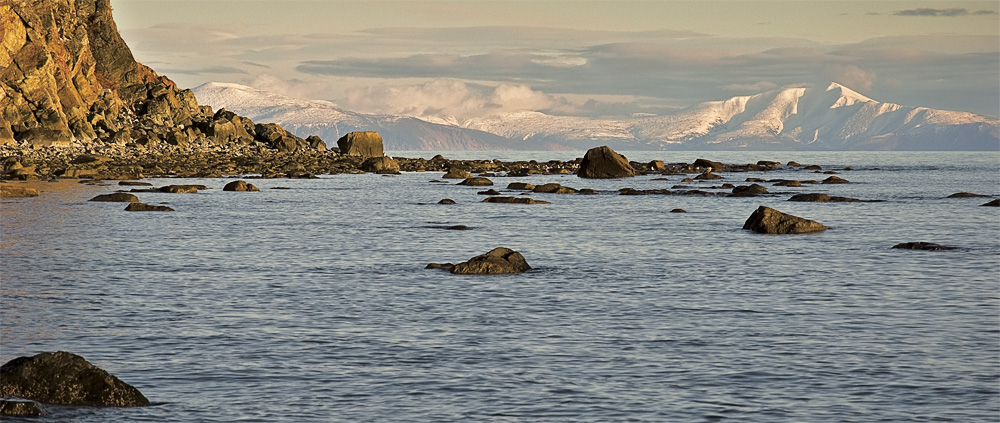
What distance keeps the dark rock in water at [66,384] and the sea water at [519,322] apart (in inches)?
11.3

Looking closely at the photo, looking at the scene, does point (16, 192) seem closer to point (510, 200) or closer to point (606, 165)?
point (510, 200)

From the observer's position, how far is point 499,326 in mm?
19219

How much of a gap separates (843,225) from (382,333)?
99.7ft

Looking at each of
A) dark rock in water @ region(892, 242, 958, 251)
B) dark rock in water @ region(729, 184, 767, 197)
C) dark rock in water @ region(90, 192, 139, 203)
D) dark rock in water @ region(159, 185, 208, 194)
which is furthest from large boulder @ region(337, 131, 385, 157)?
dark rock in water @ region(892, 242, 958, 251)

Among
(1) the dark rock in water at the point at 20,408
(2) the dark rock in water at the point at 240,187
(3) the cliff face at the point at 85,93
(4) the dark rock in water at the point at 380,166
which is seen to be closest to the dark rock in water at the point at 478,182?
(2) the dark rock in water at the point at 240,187

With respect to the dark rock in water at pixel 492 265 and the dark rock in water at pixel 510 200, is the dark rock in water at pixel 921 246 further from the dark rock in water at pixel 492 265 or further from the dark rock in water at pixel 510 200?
the dark rock in water at pixel 510 200

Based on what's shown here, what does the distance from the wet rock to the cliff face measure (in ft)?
175

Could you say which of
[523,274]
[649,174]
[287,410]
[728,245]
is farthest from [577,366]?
[649,174]

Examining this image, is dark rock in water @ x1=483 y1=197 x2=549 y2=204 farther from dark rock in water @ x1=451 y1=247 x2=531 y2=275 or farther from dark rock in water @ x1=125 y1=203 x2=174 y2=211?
dark rock in water @ x1=451 y1=247 x2=531 y2=275

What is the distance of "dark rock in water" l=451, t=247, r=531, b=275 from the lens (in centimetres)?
2708

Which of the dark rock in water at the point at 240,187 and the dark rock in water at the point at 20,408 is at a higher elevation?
the dark rock in water at the point at 20,408

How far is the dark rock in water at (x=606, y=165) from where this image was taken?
10069 cm

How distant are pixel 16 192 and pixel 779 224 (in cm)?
4416

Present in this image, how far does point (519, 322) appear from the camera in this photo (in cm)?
1967
